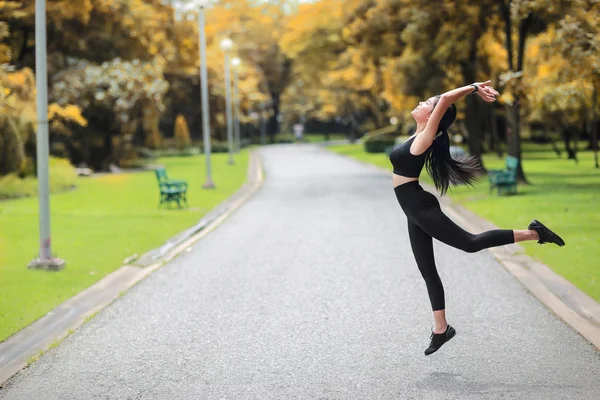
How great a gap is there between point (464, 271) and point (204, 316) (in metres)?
3.75

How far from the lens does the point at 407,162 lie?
5676 millimetres

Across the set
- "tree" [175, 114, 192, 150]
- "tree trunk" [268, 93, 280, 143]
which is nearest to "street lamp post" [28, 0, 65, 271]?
"tree" [175, 114, 192, 150]

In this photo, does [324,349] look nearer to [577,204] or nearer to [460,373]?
[460,373]

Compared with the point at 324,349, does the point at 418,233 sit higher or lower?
higher

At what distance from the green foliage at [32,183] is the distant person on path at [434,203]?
1882 cm

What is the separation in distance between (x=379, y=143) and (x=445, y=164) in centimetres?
4972

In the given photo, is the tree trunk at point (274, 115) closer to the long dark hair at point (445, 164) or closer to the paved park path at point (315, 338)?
the paved park path at point (315, 338)

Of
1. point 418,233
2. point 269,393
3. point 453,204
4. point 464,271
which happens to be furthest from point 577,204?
Result: point 269,393

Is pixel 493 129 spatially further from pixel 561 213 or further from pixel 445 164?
pixel 445 164

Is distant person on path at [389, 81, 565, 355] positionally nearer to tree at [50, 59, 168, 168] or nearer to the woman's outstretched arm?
the woman's outstretched arm

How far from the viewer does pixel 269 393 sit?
5156 millimetres

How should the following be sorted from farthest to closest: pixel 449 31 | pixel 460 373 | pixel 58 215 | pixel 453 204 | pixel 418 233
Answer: pixel 449 31 → pixel 453 204 → pixel 58 215 → pixel 418 233 → pixel 460 373

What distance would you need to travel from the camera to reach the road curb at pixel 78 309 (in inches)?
248

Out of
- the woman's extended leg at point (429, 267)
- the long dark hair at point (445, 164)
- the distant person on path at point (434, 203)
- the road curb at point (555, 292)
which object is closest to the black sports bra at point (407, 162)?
the distant person on path at point (434, 203)
